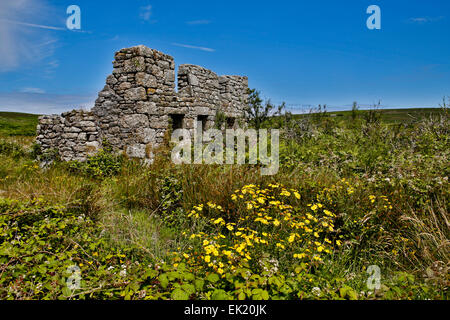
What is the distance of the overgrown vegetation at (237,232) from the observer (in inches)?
100

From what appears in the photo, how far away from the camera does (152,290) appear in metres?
2.56

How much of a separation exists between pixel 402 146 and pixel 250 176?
5.38 m

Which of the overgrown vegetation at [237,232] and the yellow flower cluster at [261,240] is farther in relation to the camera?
the yellow flower cluster at [261,240]

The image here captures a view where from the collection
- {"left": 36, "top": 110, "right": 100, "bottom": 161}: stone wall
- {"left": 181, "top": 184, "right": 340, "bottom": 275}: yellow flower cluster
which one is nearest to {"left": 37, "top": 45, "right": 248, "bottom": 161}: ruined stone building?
{"left": 36, "top": 110, "right": 100, "bottom": 161}: stone wall

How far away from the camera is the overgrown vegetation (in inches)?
100

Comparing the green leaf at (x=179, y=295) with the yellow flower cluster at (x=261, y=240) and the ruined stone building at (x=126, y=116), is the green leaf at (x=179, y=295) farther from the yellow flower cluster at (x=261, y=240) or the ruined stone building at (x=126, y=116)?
the ruined stone building at (x=126, y=116)

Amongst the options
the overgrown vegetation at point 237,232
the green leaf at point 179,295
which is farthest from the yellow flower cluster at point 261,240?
the green leaf at point 179,295

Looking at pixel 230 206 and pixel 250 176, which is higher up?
pixel 250 176

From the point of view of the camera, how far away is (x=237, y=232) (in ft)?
10.1

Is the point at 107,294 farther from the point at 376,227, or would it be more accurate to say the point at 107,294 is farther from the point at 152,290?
the point at 376,227

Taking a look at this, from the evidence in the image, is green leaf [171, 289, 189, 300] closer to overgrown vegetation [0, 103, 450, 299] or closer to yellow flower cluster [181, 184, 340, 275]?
overgrown vegetation [0, 103, 450, 299]
